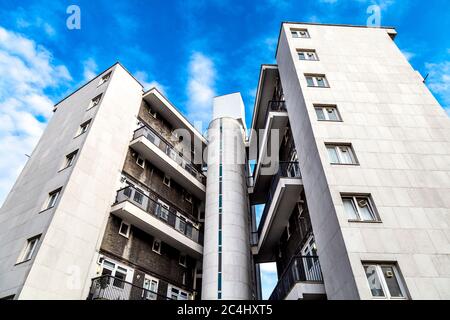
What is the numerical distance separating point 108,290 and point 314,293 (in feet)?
26.8

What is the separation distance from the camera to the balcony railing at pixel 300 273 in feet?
37.3

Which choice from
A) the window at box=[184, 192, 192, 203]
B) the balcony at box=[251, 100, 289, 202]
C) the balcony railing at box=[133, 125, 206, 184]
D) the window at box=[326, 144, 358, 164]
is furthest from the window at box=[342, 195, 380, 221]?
the window at box=[184, 192, 192, 203]

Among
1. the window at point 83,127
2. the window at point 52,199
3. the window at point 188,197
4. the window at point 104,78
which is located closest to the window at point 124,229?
the window at point 52,199

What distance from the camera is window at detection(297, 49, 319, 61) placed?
17.5 metres

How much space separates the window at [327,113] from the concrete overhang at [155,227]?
32.6 ft

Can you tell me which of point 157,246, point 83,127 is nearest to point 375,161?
point 157,246

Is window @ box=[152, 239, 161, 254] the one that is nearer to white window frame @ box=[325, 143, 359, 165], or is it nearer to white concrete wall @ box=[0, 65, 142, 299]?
white concrete wall @ box=[0, 65, 142, 299]

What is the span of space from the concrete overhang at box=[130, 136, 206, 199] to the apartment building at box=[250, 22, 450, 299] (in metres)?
5.52

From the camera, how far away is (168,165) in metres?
19.7

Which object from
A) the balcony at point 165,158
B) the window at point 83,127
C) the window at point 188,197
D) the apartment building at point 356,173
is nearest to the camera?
the apartment building at point 356,173

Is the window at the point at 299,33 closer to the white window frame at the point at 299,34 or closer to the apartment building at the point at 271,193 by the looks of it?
the white window frame at the point at 299,34

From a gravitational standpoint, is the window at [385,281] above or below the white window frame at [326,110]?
below

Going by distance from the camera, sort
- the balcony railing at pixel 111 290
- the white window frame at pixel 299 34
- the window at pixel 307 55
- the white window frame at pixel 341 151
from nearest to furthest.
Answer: the balcony railing at pixel 111 290 → the white window frame at pixel 341 151 → the window at pixel 307 55 → the white window frame at pixel 299 34

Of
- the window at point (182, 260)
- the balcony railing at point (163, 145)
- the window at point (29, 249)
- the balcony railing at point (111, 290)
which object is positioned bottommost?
the balcony railing at point (111, 290)
